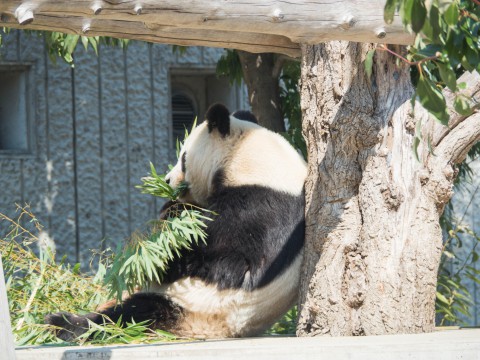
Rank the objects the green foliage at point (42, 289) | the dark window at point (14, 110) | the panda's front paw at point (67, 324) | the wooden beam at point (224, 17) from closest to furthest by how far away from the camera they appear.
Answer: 1. the wooden beam at point (224, 17)
2. the panda's front paw at point (67, 324)
3. the green foliage at point (42, 289)
4. the dark window at point (14, 110)

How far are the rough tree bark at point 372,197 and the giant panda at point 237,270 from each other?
0.28 metres

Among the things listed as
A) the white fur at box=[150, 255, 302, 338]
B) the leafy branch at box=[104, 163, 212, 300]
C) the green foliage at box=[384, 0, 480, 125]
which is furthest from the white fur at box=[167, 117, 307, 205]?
the green foliage at box=[384, 0, 480, 125]

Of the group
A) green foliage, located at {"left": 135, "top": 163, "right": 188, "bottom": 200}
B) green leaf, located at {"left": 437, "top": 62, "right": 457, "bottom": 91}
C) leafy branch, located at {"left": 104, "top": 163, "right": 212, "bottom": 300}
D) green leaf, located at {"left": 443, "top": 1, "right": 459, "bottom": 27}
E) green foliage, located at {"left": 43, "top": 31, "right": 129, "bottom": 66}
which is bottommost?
leafy branch, located at {"left": 104, "top": 163, "right": 212, "bottom": 300}

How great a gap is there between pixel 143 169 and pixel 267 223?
3.85 meters

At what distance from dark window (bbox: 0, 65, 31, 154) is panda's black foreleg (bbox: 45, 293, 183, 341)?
375 centimetres

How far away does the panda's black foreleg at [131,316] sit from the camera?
4.52 m

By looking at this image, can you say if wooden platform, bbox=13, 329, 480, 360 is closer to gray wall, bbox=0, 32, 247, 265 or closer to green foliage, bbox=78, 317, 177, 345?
green foliage, bbox=78, 317, 177, 345

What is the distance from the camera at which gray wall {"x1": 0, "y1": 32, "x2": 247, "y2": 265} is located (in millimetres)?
8016

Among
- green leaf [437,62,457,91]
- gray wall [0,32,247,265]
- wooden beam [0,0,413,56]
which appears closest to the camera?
green leaf [437,62,457,91]

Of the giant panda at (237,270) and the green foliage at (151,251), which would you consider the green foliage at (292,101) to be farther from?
the green foliage at (151,251)

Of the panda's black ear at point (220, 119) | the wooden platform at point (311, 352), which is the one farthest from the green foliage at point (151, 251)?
the wooden platform at point (311, 352)

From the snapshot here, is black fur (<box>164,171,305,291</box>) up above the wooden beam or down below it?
below

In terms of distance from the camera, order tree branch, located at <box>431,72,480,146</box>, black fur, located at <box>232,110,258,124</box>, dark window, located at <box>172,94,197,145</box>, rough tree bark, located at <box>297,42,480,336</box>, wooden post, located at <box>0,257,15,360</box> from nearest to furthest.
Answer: wooden post, located at <box>0,257,15,360</box> → rough tree bark, located at <box>297,42,480,336</box> → tree branch, located at <box>431,72,480,146</box> → black fur, located at <box>232,110,258,124</box> → dark window, located at <box>172,94,197,145</box>

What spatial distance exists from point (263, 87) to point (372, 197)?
2.48m
